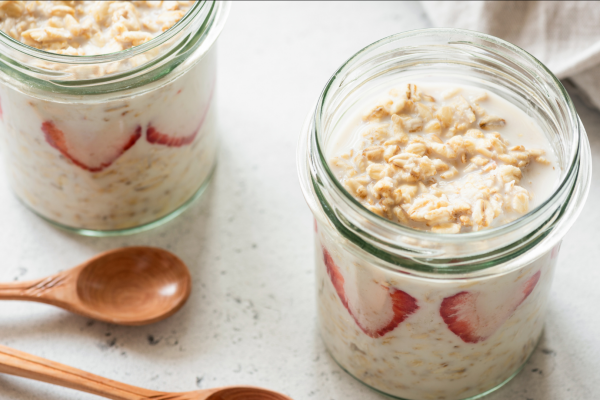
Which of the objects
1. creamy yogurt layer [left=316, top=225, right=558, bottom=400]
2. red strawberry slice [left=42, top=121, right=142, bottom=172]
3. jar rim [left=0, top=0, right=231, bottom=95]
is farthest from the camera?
red strawberry slice [left=42, top=121, right=142, bottom=172]

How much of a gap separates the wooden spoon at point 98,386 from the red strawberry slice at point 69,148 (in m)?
0.34

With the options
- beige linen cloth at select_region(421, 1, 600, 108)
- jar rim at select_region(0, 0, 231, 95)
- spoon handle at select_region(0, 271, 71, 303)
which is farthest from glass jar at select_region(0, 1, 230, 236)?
beige linen cloth at select_region(421, 1, 600, 108)

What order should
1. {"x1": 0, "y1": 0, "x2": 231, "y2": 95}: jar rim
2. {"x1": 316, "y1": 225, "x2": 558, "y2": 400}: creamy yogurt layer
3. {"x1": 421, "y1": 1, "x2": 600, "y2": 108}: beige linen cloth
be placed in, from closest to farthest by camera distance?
1. {"x1": 316, "y1": 225, "x2": 558, "y2": 400}: creamy yogurt layer
2. {"x1": 0, "y1": 0, "x2": 231, "y2": 95}: jar rim
3. {"x1": 421, "y1": 1, "x2": 600, "y2": 108}: beige linen cloth

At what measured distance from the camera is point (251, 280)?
1.34 m

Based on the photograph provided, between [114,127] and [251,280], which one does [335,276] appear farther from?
[114,127]

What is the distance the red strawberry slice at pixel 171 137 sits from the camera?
1.22 m

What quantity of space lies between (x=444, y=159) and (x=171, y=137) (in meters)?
0.51

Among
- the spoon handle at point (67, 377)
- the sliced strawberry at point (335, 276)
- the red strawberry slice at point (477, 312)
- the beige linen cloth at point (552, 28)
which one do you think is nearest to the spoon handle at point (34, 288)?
the spoon handle at point (67, 377)

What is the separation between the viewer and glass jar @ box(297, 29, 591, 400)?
888 millimetres

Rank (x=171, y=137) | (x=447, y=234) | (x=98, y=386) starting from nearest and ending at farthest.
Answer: (x=447, y=234) < (x=98, y=386) < (x=171, y=137)

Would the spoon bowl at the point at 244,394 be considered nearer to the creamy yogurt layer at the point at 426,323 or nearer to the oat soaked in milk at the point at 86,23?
the creamy yogurt layer at the point at 426,323

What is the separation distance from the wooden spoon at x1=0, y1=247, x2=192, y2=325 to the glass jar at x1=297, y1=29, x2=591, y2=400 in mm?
298

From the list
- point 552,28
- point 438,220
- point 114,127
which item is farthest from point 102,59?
point 552,28

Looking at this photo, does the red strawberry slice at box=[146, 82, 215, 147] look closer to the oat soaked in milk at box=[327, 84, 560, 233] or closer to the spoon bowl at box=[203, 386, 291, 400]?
the oat soaked in milk at box=[327, 84, 560, 233]
